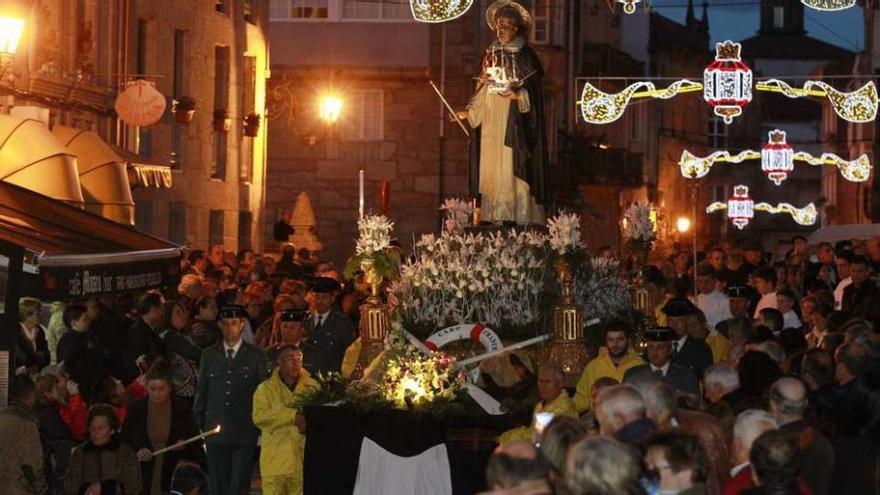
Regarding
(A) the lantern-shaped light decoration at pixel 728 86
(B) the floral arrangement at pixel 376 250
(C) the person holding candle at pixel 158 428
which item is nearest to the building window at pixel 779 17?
(A) the lantern-shaped light decoration at pixel 728 86

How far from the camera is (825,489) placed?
11.8 m

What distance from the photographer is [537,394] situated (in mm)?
16719

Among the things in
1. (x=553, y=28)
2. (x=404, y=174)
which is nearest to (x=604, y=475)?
(x=404, y=174)

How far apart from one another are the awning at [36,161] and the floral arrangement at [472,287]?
7.79 metres

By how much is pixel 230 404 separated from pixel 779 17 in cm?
11696

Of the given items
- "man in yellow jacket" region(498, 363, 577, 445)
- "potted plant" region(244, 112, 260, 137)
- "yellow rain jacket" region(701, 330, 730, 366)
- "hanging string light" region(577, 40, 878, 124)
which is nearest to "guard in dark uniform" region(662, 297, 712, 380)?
"yellow rain jacket" region(701, 330, 730, 366)

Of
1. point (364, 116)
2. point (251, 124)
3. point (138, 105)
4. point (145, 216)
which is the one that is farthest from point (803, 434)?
point (364, 116)

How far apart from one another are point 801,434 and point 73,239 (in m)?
7.36

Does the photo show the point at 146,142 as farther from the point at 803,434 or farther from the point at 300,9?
the point at 803,434

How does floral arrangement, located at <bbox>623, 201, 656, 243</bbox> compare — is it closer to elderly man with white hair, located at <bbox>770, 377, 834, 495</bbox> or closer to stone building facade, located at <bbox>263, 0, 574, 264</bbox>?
elderly man with white hair, located at <bbox>770, 377, 834, 495</bbox>

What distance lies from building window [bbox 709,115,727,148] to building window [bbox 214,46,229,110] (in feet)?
156

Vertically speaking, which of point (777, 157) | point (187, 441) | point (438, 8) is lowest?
point (187, 441)

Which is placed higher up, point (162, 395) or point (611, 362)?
point (611, 362)

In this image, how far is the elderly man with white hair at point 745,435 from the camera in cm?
1063
